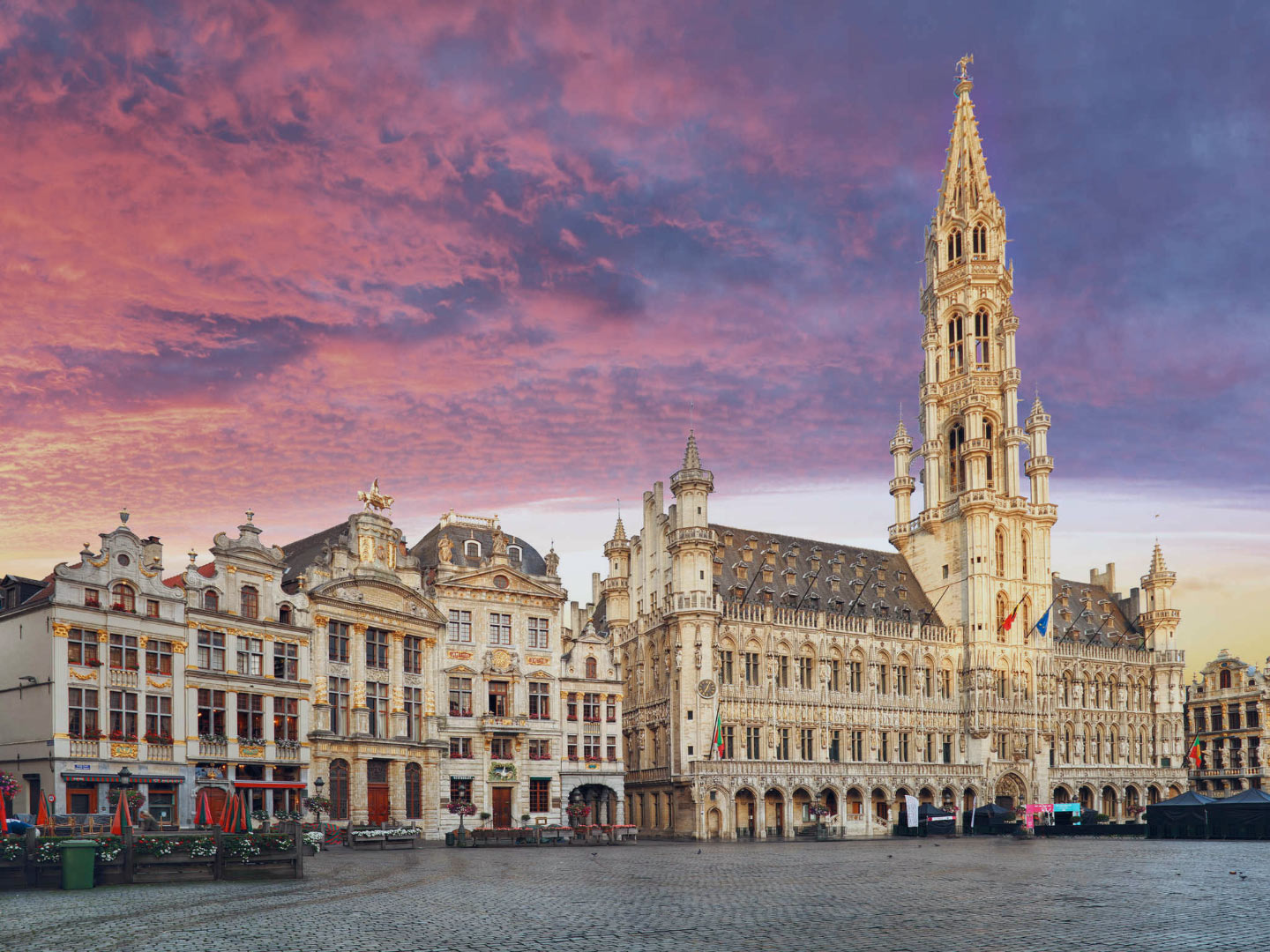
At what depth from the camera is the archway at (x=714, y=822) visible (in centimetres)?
8350

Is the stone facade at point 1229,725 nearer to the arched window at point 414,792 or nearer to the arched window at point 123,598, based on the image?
the arched window at point 414,792

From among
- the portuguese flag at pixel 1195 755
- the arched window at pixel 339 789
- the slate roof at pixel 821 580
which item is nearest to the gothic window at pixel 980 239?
the slate roof at pixel 821 580

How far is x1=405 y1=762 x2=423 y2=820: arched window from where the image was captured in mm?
70062

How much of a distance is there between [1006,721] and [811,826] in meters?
21.6

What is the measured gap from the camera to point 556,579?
78.7m

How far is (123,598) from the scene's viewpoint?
2249 inches

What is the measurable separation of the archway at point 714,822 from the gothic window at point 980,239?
2328 inches

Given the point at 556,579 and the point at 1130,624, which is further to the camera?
the point at 1130,624

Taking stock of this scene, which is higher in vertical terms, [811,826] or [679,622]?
[679,622]

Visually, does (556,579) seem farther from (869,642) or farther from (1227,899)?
(1227,899)

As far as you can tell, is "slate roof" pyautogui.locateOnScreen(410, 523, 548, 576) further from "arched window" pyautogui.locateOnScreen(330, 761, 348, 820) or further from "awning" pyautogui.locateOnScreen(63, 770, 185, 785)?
"awning" pyautogui.locateOnScreen(63, 770, 185, 785)

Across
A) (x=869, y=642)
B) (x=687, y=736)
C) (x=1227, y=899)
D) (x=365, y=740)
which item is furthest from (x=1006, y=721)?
(x=1227, y=899)

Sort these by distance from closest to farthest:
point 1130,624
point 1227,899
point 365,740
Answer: point 1227,899
point 365,740
point 1130,624

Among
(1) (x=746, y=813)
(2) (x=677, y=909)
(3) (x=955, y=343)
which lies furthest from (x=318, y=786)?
(3) (x=955, y=343)
